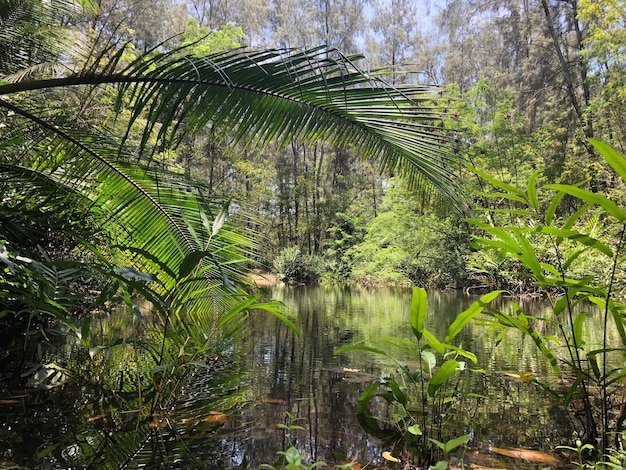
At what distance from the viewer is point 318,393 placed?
6.79 feet

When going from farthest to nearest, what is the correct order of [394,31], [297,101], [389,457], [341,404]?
1. [394,31]
2. [341,404]
3. [297,101]
4. [389,457]

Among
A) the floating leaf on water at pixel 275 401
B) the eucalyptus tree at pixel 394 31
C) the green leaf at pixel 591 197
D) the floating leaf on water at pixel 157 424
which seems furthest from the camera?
the eucalyptus tree at pixel 394 31

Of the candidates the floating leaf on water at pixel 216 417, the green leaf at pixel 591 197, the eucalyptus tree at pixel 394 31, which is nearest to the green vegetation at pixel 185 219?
the green leaf at pixel 591 197

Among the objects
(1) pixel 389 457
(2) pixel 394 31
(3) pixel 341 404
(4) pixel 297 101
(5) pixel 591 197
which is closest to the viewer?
(5) pixel 591 197

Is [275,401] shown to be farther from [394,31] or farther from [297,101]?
[394,31]

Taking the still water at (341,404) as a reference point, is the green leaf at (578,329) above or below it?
above

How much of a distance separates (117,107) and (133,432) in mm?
1250

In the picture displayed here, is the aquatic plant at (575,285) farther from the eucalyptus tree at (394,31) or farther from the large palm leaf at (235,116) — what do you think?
the eucalyptus tree at (394,31)

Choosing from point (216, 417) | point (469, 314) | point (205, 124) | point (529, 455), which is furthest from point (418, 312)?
point (205, 124)

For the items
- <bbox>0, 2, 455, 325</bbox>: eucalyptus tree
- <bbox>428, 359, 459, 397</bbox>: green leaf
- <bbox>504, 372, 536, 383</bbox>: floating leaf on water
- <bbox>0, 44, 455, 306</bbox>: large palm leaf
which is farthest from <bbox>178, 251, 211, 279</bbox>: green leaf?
<bbox>504, 372, 536, 383</bbox>: floating leaf on water

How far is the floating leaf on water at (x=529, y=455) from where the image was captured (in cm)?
135

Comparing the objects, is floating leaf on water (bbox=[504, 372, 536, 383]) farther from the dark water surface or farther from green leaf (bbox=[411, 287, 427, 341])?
green leaf (bbox=[411, 287, 427, 341])

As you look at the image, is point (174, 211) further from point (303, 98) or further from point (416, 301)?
point (416, 301)

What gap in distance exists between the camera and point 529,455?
4.57ft
